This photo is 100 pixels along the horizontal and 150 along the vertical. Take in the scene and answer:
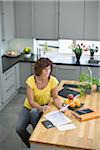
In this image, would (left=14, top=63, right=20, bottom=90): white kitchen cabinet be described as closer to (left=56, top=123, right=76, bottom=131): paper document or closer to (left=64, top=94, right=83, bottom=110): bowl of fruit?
(left=64, top=94, right=83, bottom=110): bowl of fruit

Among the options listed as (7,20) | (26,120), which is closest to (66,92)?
(26,120)

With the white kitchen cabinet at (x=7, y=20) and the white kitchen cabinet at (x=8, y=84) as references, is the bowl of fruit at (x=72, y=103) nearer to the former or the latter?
the white kitchen cabinet at (x=8, y=84)

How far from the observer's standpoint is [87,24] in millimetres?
5461

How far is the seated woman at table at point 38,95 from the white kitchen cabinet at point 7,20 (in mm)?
2142

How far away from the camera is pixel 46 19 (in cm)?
562

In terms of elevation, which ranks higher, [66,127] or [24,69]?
[24,69]

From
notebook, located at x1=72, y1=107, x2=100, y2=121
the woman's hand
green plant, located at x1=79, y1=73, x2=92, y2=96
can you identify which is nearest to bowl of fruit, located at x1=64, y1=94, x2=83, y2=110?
notebook, located at x1=72, y1=107, x2=100, y2=121

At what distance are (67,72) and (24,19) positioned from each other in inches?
57.5

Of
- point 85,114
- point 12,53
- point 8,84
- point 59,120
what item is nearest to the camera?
point 59,120

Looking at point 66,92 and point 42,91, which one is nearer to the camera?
point 42,91

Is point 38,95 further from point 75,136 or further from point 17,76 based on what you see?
point 17,76

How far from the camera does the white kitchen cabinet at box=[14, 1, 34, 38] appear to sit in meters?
5.63

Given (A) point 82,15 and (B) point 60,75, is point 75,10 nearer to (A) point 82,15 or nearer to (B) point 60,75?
(A) point 82,15

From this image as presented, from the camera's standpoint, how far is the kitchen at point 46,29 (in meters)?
5.35
